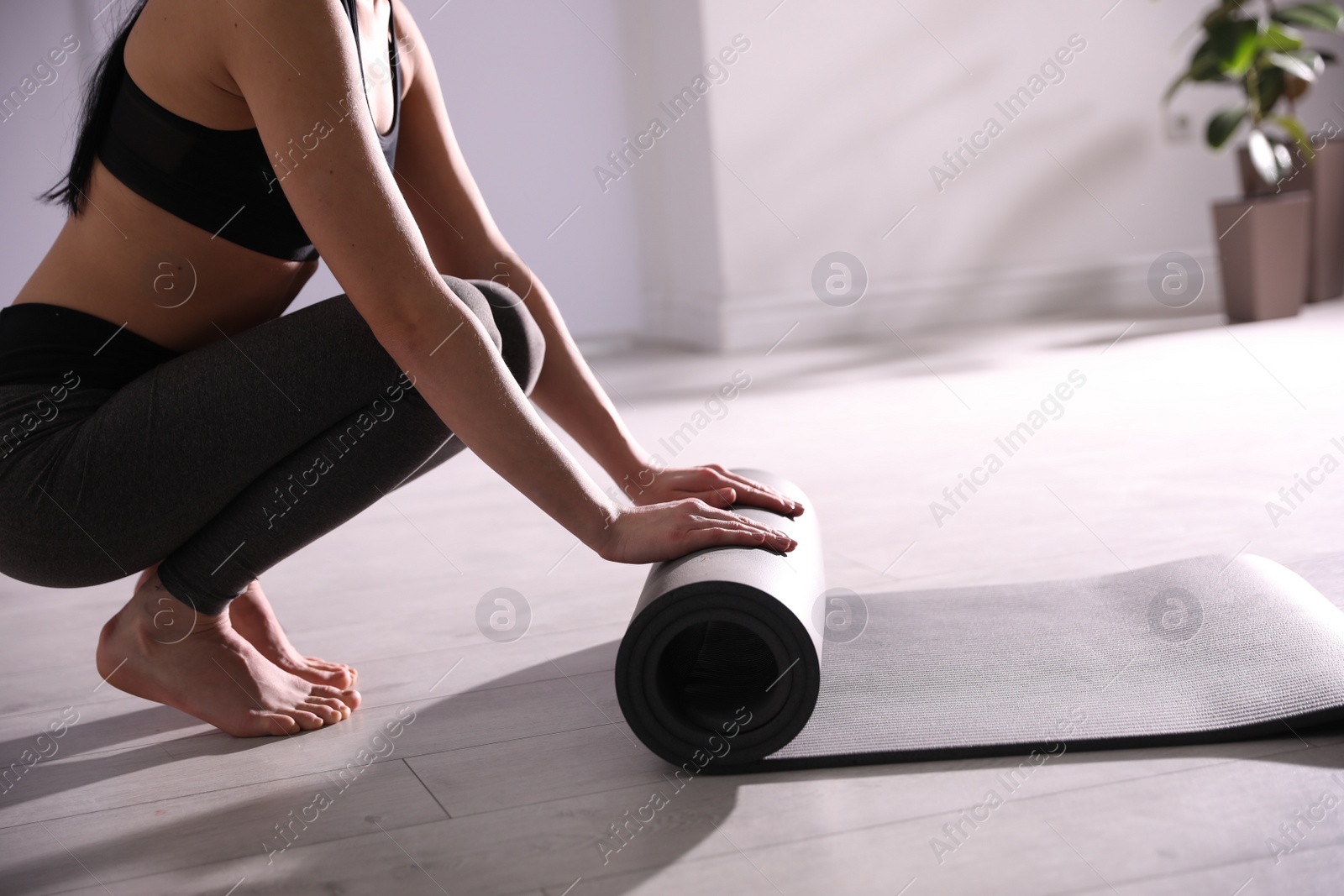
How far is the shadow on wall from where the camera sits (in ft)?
3.05

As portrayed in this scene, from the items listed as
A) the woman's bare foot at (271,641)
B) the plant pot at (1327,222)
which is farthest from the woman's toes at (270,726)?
the plant pot at (1327,222)

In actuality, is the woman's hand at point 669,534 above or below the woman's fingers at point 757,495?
above

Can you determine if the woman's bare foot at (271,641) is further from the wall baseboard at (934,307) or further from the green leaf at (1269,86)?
the green leaf at (1269,86)

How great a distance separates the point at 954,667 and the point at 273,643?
2.44 feet

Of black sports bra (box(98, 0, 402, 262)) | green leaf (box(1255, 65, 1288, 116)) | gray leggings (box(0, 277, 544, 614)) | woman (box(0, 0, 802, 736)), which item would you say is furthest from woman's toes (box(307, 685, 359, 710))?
green leaf (box(1255, 65, 1288, 116))

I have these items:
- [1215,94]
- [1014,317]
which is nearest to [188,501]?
[1014,317]

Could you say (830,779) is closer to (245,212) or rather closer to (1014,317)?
(245,212)

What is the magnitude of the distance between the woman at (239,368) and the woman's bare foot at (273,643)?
0.01 m

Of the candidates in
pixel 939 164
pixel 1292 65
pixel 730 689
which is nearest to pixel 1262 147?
pixel 1292 65

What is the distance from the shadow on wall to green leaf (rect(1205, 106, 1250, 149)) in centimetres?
348

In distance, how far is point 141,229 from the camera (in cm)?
120

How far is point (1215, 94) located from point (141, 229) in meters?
4.48

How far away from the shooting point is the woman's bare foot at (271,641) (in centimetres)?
136

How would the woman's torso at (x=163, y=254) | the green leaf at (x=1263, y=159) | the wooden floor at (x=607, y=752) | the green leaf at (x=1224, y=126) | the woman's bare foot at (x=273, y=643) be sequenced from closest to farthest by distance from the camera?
the wooden floor at (x=607, y=752) → the woman's torso at (x=163, y=254) → the woman's bare foot at (x=273, y=643) → the green leaf at (x=1263, y=159) → the green leaf at (x=1224, y=126)
